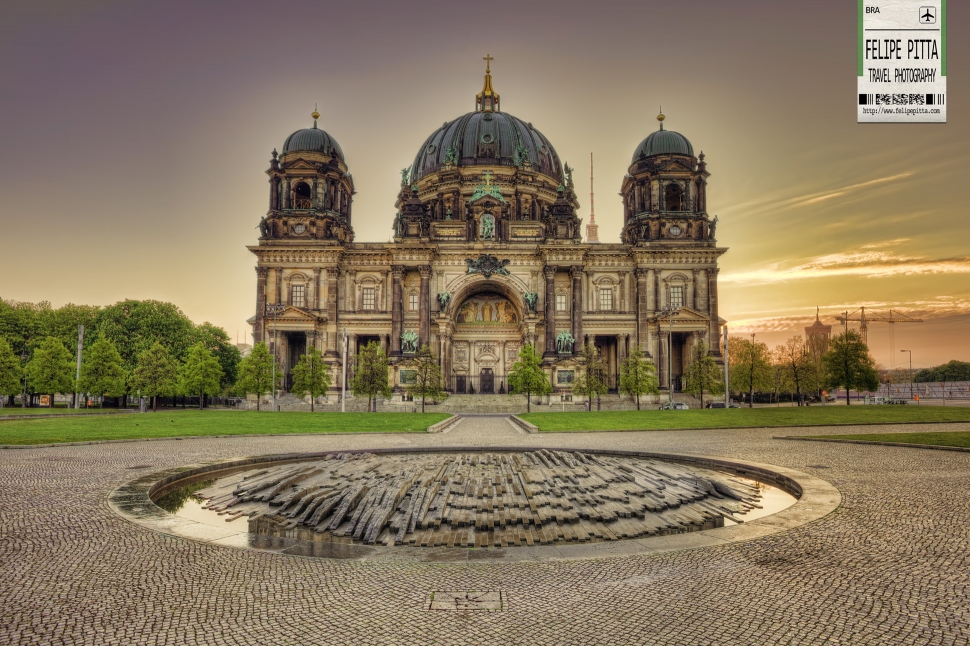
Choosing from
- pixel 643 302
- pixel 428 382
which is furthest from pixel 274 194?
pixel 643 302

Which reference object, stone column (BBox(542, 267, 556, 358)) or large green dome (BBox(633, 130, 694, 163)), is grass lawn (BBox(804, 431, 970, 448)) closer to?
stone column (BBox(542, 267, 556, 358))

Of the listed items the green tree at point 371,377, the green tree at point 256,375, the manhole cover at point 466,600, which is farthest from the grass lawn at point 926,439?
the green tree at point 256,375

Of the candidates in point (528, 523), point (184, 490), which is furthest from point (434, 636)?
point (184, 490)

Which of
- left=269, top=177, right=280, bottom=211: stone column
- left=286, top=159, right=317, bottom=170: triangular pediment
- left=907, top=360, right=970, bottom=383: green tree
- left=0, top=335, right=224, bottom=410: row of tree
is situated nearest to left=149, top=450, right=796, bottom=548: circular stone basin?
left=0, top=335, right=224, bottom=410: row of tree

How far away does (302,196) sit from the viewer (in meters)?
66.3

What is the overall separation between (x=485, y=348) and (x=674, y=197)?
27037 mm

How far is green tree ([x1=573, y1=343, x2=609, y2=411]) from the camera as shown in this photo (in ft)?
165

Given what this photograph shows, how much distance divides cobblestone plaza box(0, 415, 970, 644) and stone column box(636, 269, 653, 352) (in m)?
54.7

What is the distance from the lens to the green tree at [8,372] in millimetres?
52094

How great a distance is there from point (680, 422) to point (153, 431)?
25301mm

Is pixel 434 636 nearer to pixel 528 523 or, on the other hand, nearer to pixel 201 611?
pixel 201 611

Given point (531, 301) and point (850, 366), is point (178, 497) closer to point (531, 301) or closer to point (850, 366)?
point (531, 301)

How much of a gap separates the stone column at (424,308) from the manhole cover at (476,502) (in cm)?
4929

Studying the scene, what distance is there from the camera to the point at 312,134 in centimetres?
6569
